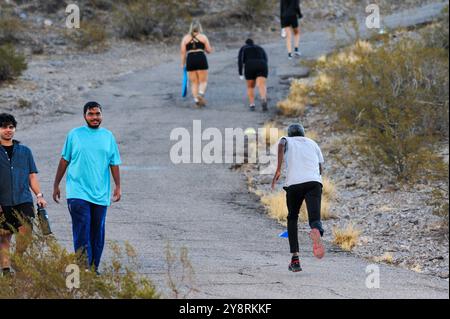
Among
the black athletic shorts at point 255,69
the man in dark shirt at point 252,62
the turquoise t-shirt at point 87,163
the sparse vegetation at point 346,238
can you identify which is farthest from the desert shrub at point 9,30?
the turquoise t-shirt at point 87,163

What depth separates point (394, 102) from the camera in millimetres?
18828

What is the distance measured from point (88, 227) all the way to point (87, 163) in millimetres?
608

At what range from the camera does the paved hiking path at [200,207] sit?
931 centimetres

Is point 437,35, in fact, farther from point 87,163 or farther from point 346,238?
point 87,163

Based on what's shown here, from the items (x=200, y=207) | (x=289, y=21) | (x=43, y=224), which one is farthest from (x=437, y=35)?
(x=43, y=224)

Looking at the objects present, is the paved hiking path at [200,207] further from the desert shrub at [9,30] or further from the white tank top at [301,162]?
the desert shrub at [9,30]

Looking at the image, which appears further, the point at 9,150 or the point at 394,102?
the point at 394,102

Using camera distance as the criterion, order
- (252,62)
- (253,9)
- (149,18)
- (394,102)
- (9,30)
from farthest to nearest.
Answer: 1. (253,9)
2. (149,18)
3. (9,30)
4. (252,62)
5. (394,102)

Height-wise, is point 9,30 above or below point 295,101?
above

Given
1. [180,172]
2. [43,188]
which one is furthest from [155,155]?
[43,188]

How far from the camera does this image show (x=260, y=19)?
34156mm

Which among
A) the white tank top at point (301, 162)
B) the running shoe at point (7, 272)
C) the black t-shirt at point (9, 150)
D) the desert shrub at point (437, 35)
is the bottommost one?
the running shoe at point (7, 272)

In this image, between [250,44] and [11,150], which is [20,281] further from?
[250,44]
